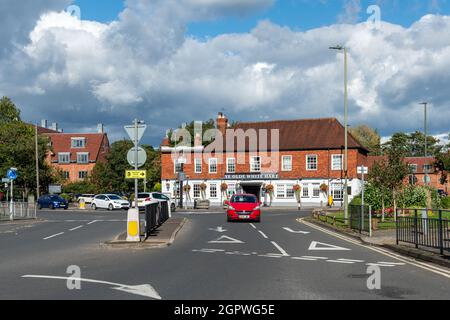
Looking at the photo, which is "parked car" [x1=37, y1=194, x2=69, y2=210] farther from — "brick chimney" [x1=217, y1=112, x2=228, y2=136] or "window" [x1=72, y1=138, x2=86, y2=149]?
"window" [x1=72, y1=138, x2=86, y2=149]

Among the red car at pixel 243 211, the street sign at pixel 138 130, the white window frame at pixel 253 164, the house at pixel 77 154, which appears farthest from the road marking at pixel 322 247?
the house at pixel 77 154

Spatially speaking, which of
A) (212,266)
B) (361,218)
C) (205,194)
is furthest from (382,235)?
(205,194)

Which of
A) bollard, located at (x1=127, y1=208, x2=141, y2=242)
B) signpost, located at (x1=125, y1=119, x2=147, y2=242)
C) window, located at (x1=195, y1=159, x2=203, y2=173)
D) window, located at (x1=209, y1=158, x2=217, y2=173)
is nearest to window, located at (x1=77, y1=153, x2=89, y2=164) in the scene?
window, located at (x1=195, y1=159, x2=203, y2=173)

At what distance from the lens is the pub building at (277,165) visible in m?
63.1

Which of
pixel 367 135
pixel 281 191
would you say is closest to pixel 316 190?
pixel 281 191

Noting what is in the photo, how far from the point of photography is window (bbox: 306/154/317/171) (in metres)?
64.1

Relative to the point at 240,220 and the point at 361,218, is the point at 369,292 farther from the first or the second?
the point at 240,220

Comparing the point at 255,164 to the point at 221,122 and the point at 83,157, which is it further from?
the point at 83,157

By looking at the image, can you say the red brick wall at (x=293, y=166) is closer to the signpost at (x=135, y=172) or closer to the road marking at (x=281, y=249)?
the road marking at (x=281, y=249)

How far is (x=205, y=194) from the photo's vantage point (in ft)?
225

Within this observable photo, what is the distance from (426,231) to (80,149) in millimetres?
82531

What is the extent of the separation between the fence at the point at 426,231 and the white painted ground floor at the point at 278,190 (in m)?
43.4

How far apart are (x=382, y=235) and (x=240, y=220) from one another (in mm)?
13186
